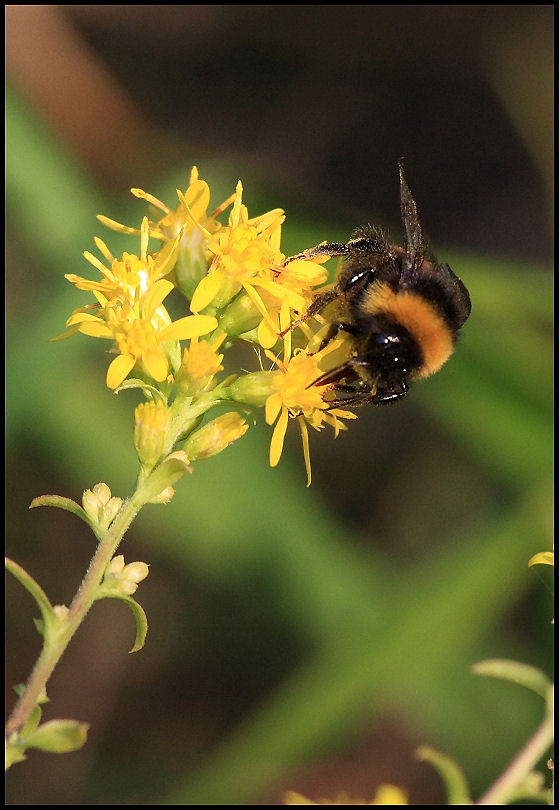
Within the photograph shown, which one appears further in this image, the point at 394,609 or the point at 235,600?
the point at 235,600

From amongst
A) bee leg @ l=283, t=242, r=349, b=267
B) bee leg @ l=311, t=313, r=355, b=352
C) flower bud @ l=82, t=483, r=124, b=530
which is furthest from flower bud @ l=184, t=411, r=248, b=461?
bee leg @ l=283, t=242, r=349, b=267

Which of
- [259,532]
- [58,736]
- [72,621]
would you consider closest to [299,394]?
[72,621]

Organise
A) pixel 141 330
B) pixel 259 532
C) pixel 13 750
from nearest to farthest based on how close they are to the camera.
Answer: pixel 13 750, pixel 141 330, pixel 259 532

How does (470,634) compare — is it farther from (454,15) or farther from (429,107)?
(454,15)

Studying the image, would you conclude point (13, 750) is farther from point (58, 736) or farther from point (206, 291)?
point (206, 291)

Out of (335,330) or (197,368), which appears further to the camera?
(335,330)

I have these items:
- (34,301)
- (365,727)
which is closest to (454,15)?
(34,301)
